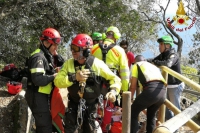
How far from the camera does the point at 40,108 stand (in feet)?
13.8

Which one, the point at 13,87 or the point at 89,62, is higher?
the point at 89,62

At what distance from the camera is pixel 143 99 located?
4.42 metres

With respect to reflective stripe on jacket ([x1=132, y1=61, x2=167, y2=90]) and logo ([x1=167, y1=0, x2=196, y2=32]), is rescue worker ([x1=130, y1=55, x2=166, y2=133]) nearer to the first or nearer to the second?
reflective stripe on jacket ([x1=132, y1=61, x2=167, y2=90])

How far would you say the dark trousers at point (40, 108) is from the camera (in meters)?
4.20

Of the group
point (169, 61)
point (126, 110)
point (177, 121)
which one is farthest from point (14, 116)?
point (177, 121)

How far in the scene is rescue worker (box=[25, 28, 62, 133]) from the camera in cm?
403

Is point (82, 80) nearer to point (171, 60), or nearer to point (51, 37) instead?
point (51, 37)

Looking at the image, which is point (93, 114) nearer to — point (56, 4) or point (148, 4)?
point (56, 4)

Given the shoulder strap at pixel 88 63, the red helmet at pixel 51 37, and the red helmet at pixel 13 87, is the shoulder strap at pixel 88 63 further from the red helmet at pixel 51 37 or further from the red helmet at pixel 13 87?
the red helmet at pixel 13 87

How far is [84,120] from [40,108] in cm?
67

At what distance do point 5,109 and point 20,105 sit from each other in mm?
791

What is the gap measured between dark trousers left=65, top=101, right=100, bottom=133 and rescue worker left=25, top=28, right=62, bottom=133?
0.41 meters

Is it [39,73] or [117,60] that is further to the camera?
[117,60]

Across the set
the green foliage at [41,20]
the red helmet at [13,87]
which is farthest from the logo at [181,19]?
the red helmet at [13,87]
